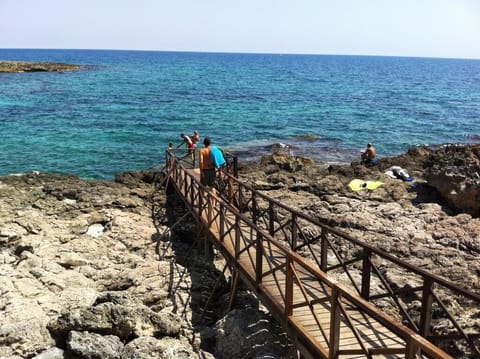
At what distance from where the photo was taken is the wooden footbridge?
6398 millimetres

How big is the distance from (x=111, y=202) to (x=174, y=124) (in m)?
23.6

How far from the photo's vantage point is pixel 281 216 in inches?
641

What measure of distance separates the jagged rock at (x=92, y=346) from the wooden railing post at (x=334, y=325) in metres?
3.61

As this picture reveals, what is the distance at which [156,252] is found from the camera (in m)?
13.9

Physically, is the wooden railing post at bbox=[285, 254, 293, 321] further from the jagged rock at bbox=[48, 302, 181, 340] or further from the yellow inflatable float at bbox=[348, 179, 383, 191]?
the yellow inflatable float at bbox=[348, 179, 383, 191]

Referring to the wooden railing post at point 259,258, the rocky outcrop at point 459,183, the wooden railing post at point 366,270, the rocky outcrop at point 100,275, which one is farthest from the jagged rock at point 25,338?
the rocky outcrop at point 459,183

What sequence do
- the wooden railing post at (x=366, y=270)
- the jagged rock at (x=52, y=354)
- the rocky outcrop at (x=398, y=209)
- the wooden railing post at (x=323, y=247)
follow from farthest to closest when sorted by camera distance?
the rocky outcrop at (x=398, y=209) → the wooden railing post at (x=323, y=247) → the wooden railing post at (x=366, y=270) → the jagged rock at (x=52, y=354)

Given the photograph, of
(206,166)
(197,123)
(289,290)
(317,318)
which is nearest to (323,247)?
(289,290)

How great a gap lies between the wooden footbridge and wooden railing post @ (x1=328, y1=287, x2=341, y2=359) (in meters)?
0.01

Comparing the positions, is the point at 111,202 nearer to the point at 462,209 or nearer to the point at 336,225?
the point at 336,225

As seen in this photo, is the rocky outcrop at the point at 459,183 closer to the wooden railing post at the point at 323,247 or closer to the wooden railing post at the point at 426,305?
the wooden railing post at the point at 323,247

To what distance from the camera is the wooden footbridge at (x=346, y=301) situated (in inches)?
252

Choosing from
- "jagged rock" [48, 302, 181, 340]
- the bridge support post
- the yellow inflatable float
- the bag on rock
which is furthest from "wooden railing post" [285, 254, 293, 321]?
the yellow inflatable float

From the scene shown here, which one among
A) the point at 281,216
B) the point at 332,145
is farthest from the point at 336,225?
the point at 332,145
